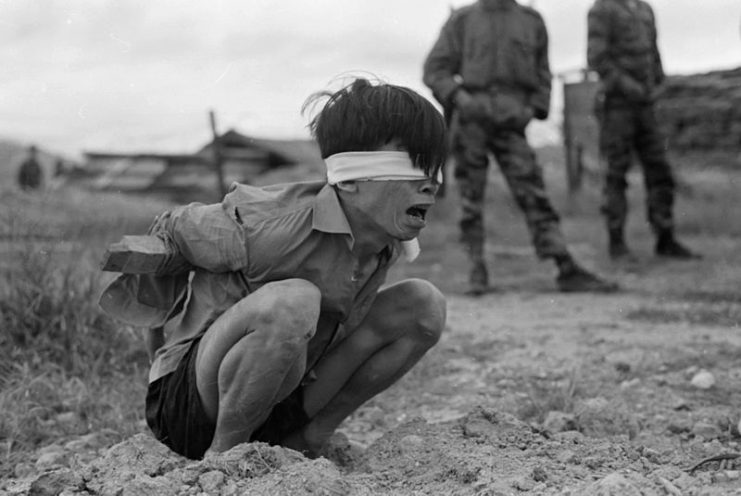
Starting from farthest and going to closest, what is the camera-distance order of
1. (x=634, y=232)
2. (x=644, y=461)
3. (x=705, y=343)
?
(x=634, y=232)
(x=705, y=343)
(x=644, y=461)

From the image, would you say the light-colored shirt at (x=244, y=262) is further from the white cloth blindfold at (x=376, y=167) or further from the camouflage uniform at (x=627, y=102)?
the camouflage uniform at (x=627, y=102)

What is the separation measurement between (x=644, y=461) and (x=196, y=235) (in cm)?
122

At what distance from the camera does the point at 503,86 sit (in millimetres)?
6555

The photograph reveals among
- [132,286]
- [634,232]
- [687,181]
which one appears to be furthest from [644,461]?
[687,181]

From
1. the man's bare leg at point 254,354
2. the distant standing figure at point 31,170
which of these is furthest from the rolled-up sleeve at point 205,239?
the distant standing figure at point 31,170

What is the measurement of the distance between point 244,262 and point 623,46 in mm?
5819

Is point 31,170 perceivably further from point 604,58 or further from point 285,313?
point 285,313

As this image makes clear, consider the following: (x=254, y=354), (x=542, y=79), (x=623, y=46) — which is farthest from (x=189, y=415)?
(x=623, y=46)

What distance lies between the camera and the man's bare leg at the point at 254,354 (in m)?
2.35

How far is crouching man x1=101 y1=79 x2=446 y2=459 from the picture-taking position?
7.92 feet

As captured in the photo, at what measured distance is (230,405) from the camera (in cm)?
246

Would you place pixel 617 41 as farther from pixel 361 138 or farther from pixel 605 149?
pixel 361 138

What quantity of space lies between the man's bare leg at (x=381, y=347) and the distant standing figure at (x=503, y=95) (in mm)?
3789

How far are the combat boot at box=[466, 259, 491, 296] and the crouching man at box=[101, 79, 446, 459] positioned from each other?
395 centimetres
